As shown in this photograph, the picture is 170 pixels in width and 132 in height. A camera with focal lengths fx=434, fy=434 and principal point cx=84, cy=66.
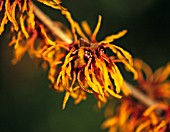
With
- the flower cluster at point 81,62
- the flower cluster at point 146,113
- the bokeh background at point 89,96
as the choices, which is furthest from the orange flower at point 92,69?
the bokeh background at point 89,96

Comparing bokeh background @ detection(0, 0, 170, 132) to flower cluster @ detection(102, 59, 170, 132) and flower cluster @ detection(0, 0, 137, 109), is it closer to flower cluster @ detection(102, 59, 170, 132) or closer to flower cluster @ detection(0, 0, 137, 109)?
flower cluster @ detection(102, 59, 170, 132)

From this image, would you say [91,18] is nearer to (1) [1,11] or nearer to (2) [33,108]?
(2) [33,108]

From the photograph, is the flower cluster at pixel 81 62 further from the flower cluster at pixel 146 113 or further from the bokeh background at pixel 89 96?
the bokeh background at pixel 89 96

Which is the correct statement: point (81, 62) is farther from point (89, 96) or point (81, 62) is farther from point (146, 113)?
point (89, 96)

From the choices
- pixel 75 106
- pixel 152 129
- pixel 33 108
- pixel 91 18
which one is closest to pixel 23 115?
pixel 33 108

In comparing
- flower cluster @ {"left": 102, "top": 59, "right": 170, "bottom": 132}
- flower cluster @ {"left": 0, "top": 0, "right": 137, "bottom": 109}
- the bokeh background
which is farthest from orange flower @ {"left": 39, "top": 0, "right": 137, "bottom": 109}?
the bokeh background
